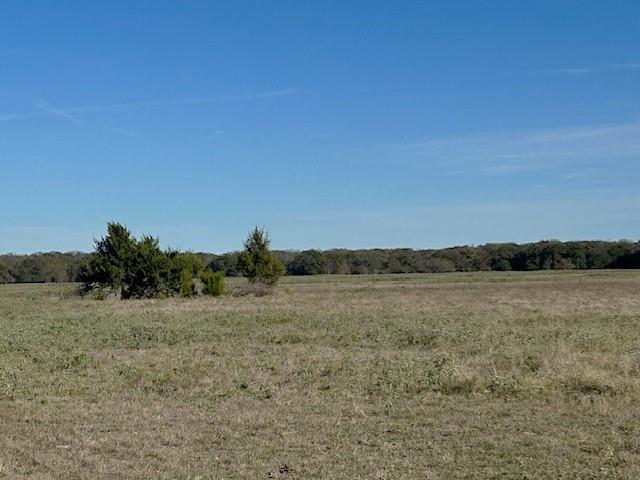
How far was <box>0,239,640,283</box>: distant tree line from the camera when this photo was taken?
342 feet

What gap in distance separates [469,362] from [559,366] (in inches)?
78.6

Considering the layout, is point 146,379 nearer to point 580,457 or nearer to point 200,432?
point 200,432

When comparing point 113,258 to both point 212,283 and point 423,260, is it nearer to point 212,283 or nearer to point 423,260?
point 212,283

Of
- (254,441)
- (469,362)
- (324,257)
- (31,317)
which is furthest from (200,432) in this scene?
(324,257)

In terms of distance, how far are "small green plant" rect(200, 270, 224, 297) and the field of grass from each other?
982 inches

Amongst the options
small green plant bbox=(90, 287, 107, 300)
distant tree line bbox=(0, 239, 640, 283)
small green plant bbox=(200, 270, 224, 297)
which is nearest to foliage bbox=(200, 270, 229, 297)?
small green plant bbox=(200, 270, 224, 297)

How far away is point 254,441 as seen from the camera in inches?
402

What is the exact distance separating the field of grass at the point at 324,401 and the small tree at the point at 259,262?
26.9 m

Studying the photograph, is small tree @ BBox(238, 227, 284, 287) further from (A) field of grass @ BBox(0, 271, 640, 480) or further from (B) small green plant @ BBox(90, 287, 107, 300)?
(A) field of grass @ BBox(0, 271, 640, 480)

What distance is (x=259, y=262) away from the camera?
55406 mm

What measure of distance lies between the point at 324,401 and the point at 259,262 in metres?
42.2

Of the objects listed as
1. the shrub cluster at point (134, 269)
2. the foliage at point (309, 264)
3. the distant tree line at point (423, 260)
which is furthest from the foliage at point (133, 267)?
the foliage at point (309, 264)

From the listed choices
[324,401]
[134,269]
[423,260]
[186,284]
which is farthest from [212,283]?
[423,260]

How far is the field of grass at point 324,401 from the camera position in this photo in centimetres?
897
